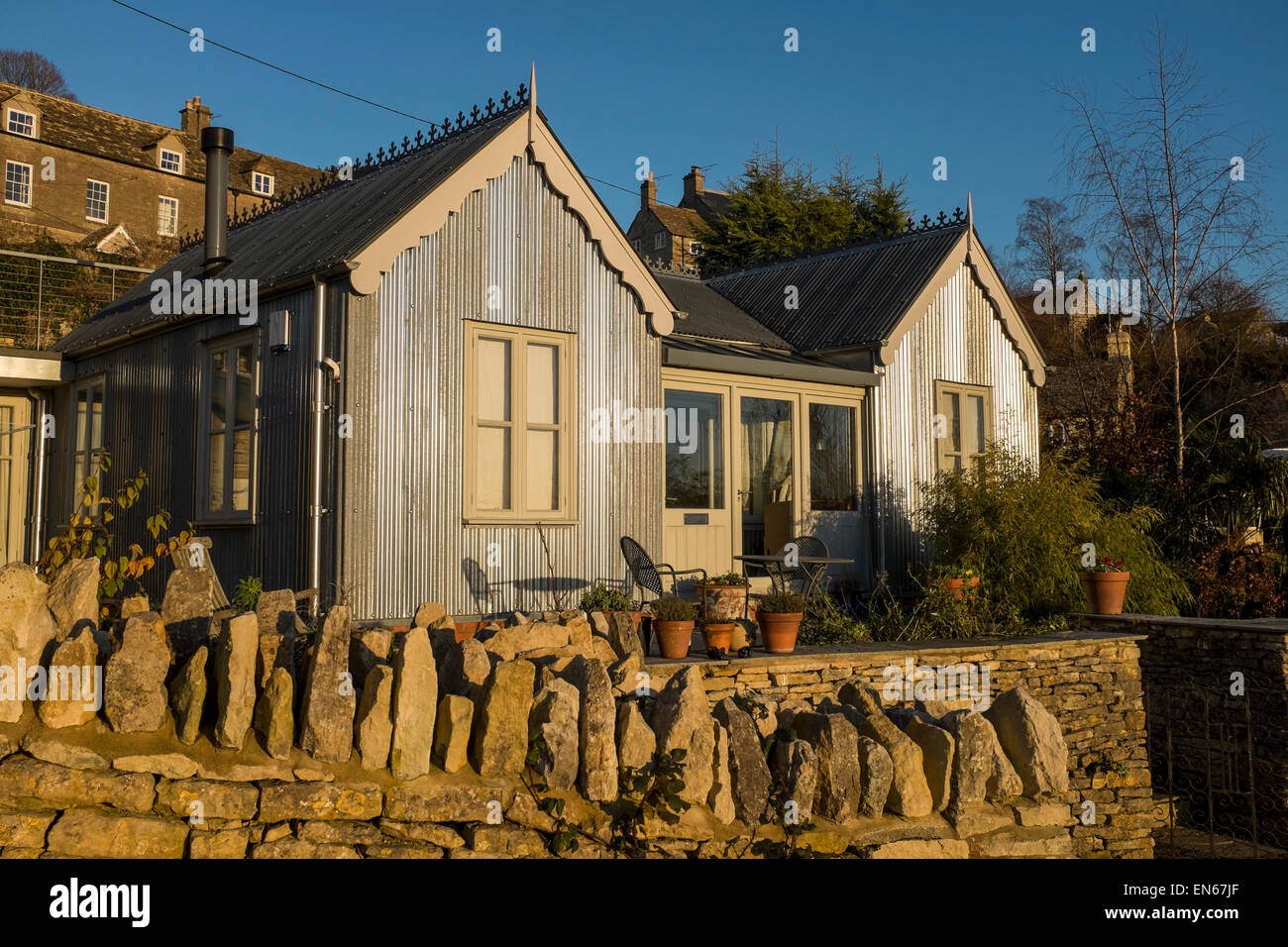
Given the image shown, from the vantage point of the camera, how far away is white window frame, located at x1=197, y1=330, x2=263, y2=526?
32.3ft

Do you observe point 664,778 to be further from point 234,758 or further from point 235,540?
point 235,540

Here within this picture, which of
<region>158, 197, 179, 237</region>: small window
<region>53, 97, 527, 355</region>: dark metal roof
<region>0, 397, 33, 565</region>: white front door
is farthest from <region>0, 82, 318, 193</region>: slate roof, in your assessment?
<region>53, 97, 527, 355</region>: dark metal roof

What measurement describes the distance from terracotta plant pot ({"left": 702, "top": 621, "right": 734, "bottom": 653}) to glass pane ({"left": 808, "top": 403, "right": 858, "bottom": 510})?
4623mm

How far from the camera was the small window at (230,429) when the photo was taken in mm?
10016

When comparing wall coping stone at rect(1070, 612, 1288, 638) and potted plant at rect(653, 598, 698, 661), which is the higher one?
potted plant at rect(653, 598, 698, 661)

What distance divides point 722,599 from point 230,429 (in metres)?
4.97

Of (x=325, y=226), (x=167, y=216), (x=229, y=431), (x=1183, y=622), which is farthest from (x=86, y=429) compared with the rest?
(x=167, y=216)

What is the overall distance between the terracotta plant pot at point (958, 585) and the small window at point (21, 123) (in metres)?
40.8

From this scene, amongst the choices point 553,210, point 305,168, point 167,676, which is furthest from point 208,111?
point 167,676

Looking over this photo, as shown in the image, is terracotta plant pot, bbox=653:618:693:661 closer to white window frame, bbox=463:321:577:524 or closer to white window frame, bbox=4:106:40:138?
white window frame, bbox=463:321:577:524

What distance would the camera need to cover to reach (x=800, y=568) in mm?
11648

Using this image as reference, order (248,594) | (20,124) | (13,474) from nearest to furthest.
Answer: (248,594)
(13,474)
(20,124)

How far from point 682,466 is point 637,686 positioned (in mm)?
6100

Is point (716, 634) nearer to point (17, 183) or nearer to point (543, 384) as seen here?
point (543, 384)
